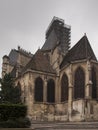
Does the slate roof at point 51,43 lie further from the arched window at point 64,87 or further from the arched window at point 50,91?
the arched window at point 64,87

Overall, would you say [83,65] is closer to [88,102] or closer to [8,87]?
[88,102]

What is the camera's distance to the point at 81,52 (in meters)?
51.3

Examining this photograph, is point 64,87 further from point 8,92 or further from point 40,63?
point 8,92

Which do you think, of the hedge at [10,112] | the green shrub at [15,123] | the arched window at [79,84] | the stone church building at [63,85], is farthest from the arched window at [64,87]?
the green shrub at [15,123]

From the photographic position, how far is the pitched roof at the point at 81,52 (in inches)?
1980

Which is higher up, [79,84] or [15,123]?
[79,84]

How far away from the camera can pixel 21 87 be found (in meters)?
52.5

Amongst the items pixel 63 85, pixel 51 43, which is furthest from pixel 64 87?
pixel 51 43

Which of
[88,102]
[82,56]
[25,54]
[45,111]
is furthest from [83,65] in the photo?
[25,54]

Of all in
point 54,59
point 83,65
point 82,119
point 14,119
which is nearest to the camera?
point 14,119

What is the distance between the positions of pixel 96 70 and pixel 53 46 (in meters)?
13.0

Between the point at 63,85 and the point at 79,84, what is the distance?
4054mm

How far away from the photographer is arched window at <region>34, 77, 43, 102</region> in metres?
50.3

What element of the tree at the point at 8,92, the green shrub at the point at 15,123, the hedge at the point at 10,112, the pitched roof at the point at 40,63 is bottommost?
the green shrub at the point at 15,123
